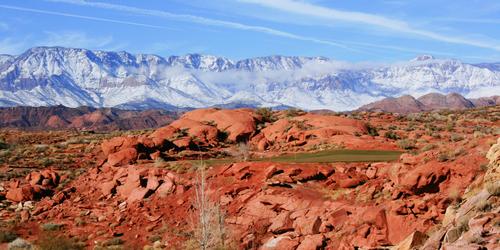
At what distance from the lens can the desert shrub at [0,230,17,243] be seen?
25016mm

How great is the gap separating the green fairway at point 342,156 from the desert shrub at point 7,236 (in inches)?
516

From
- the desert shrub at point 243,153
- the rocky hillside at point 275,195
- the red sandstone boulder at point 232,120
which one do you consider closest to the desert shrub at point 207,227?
the rocky hillside at point 275,195

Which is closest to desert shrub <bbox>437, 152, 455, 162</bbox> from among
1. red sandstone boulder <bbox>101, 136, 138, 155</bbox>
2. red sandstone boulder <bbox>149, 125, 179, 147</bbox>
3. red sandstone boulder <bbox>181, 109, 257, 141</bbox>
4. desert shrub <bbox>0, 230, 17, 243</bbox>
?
desert shrub <bbox>0, 230, 17, 243</bbox>

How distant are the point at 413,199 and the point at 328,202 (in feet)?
10.9

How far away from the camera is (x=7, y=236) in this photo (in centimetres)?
2523

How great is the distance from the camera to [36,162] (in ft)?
129

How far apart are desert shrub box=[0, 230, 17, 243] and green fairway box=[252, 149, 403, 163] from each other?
1312 centimetres

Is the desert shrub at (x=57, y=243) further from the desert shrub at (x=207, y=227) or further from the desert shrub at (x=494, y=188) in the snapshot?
the desert shrub at (x=494, y=188)

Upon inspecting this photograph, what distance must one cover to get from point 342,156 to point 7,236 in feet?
51.2

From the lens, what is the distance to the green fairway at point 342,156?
93.8 feet

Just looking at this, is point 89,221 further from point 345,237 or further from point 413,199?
point 413,199

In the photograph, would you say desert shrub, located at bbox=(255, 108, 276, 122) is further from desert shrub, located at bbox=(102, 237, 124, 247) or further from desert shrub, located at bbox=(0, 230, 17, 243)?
desert shrub, located at bbox=(0, 230, 17, 243)

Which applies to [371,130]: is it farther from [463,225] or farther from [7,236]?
[463,225]

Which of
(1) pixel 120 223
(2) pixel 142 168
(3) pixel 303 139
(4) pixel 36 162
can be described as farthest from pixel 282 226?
(4) pixel 36 162
